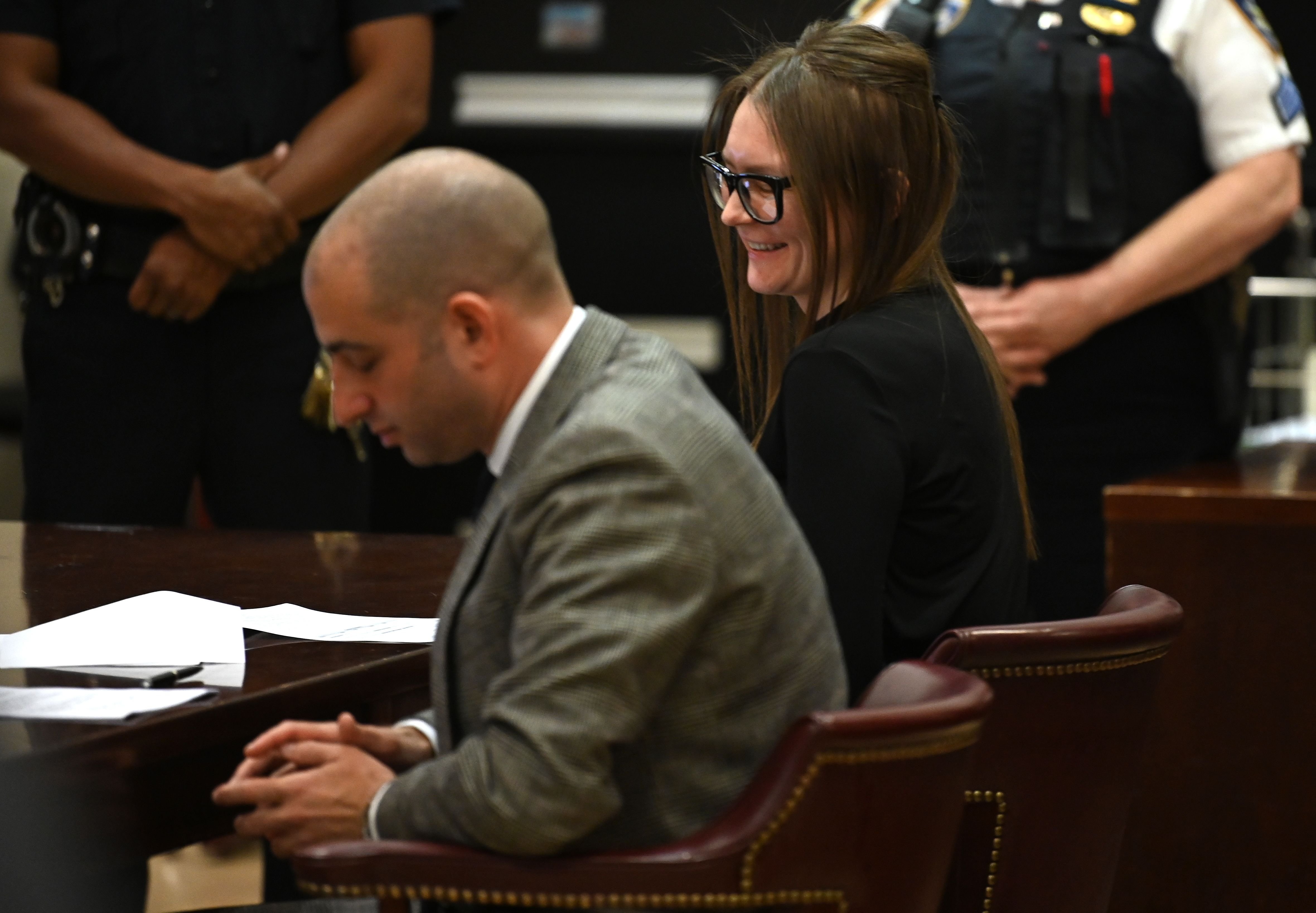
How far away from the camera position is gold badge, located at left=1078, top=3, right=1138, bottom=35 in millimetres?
2727

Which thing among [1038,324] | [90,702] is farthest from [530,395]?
[1038,324]

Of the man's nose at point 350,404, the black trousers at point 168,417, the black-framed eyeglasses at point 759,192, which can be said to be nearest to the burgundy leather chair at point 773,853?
the man's nose at point 350,404

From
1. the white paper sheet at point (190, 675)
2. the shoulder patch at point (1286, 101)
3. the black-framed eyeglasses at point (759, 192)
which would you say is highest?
the shoulder patch at point (1286, 101)

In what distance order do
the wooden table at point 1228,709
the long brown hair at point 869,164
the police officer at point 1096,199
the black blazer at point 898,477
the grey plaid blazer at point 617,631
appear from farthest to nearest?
the police officer at point 1096,199 < the wooden table at point 1228,709 < the long brown hair at point 869,164 < the black blazer at point 898,477 < the grey plaid blazer at point 617,631

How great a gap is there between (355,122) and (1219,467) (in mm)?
1569

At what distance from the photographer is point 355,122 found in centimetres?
277

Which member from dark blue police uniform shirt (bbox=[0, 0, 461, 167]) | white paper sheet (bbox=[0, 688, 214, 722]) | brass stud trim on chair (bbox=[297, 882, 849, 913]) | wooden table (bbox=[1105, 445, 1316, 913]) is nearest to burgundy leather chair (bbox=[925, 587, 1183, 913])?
brass stud trim on chair (bbox=[297, 882, 849, 913])

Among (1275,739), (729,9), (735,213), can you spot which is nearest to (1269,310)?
(729,9)

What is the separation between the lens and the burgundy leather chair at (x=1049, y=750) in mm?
1380

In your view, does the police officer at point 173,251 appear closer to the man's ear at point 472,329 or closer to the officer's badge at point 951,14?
the officer's badge at point 951,14

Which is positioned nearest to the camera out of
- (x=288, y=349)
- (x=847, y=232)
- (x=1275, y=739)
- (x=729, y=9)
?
(x=847, y=232)

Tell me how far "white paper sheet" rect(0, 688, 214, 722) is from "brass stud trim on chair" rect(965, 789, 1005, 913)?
25.7 inches

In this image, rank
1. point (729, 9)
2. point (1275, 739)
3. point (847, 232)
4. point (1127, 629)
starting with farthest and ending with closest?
point (729, 9) → point (1275, 739) → point (847, 232) → point (1127, 629)

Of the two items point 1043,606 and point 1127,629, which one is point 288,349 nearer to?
point 1043,606
